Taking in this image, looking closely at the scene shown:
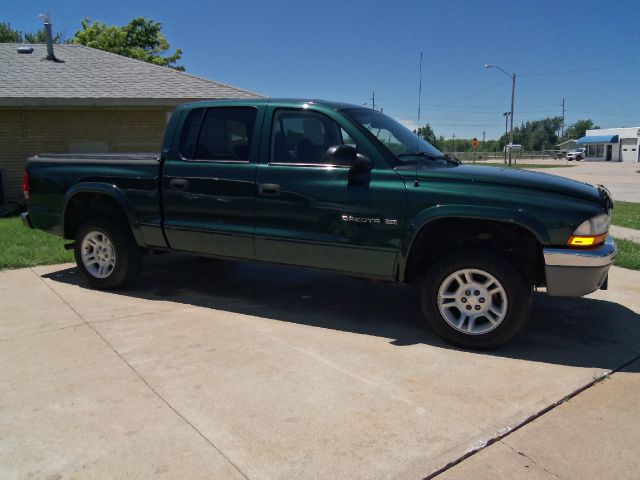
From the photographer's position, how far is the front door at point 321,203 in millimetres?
4480

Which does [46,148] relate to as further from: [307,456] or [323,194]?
[307,456]

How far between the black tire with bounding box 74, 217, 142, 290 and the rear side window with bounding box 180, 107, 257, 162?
117 centimetres

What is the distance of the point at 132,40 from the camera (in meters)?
34.5

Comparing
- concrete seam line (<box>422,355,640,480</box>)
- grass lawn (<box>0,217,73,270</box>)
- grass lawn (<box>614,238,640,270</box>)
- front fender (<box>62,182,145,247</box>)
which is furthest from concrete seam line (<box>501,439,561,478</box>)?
grass lawn (<box>0,217,73,270</box>)

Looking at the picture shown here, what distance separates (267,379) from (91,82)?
11823 mm

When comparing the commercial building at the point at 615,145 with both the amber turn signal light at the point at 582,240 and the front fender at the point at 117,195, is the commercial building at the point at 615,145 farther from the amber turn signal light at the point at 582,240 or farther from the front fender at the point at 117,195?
the front fender at the point at 117,195

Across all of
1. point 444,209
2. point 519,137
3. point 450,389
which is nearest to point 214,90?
point 444,209

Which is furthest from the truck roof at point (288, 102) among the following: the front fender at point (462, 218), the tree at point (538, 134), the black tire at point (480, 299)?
the tree at point (538, 134)

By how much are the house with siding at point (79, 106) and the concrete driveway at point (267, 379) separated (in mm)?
7441

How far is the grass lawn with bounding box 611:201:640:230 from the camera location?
434 inches

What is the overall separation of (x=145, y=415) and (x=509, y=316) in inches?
104

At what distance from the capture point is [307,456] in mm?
2914

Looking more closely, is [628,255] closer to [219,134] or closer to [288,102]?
[288,102]

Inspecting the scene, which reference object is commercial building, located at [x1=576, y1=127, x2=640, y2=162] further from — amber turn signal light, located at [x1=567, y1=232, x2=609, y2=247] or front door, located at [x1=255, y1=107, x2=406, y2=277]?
front door, located at [x1=255, y1=107, x2=406, y2=277]
